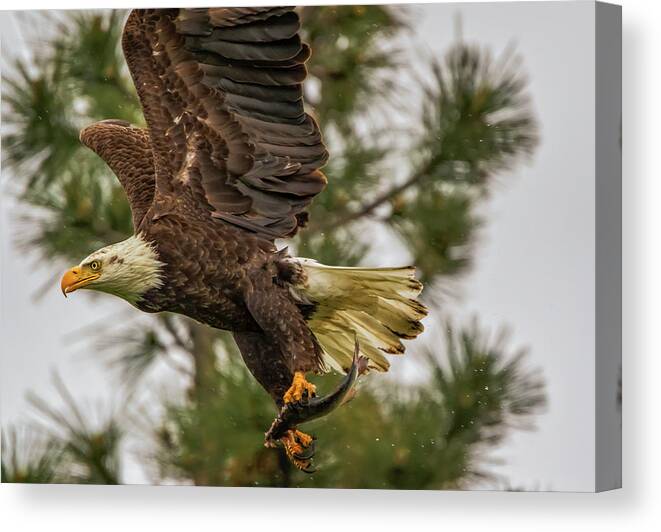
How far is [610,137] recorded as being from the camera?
4.45 meters

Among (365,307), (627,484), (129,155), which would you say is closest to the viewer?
(627,484)

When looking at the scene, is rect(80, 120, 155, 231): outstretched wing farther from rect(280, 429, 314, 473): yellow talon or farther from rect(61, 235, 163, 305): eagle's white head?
rect(280, 429, 314, 473): yellow talon

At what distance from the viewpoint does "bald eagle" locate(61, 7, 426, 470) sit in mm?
4555

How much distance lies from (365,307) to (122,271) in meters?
0.65

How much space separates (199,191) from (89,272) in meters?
0.37

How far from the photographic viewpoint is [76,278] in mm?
4648

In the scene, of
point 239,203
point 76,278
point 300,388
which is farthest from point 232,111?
point 300,388

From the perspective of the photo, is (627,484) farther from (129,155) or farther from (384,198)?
(129,155)

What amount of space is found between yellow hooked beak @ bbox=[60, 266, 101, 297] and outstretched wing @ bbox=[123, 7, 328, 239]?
0.97 ft

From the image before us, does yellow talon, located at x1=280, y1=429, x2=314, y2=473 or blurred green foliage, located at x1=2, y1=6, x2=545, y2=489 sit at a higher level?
blurred green foliage, located at x1=2, y1=6, x2=545, y2=489

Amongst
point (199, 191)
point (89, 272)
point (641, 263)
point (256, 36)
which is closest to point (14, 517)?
point (89, 272)

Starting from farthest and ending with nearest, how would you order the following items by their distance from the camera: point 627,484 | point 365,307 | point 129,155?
point 129,155 < point 365,307 < point 627,484

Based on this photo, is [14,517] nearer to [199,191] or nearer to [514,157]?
[199,191]

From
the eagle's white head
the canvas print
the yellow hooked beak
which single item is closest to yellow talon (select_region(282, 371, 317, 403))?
the canvas print
